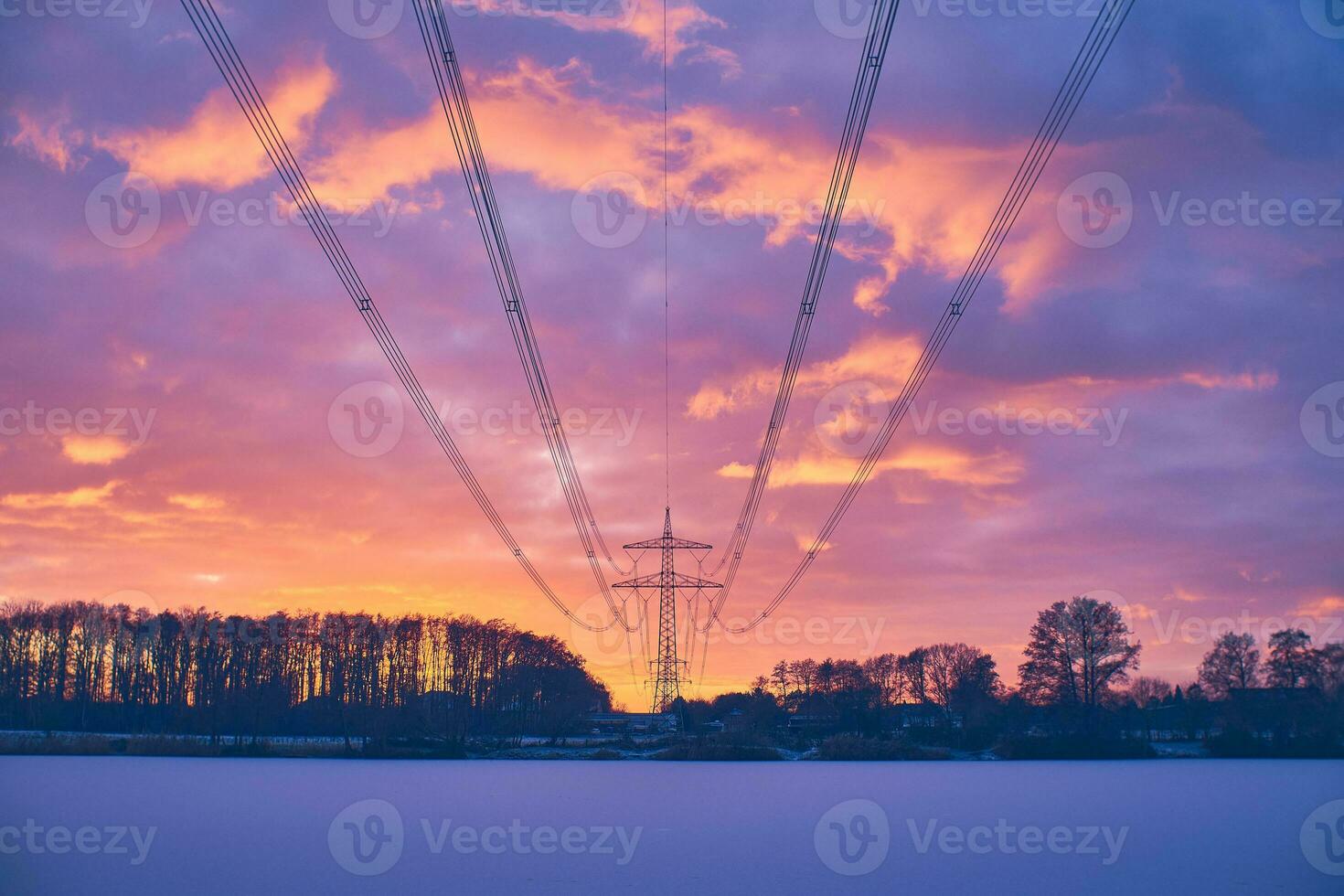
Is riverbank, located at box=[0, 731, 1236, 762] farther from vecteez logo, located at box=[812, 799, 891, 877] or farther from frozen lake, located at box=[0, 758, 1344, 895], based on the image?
vecteez logo, located at box=[812, 799, 891, 877]

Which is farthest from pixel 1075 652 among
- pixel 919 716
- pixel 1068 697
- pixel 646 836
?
pixel 646 836

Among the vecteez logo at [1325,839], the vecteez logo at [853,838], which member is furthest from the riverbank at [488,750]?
the vecteez logo at [853,838]

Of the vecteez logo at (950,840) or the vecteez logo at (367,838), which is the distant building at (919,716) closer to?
the vecteez logo at (950,840)

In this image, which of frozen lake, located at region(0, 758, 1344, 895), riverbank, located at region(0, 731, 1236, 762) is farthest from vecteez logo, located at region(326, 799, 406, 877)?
riverbank, located at region(0, 731, 1236, 762)

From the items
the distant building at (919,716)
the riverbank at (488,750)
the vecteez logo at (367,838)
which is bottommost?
the riverbank at (488,750)

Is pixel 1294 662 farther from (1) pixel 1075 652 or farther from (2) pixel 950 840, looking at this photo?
(2) pixel 950 840

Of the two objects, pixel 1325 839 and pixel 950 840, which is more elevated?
pixel 1325 839

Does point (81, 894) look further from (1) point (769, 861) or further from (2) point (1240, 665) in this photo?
(2) point (1240, 665)
